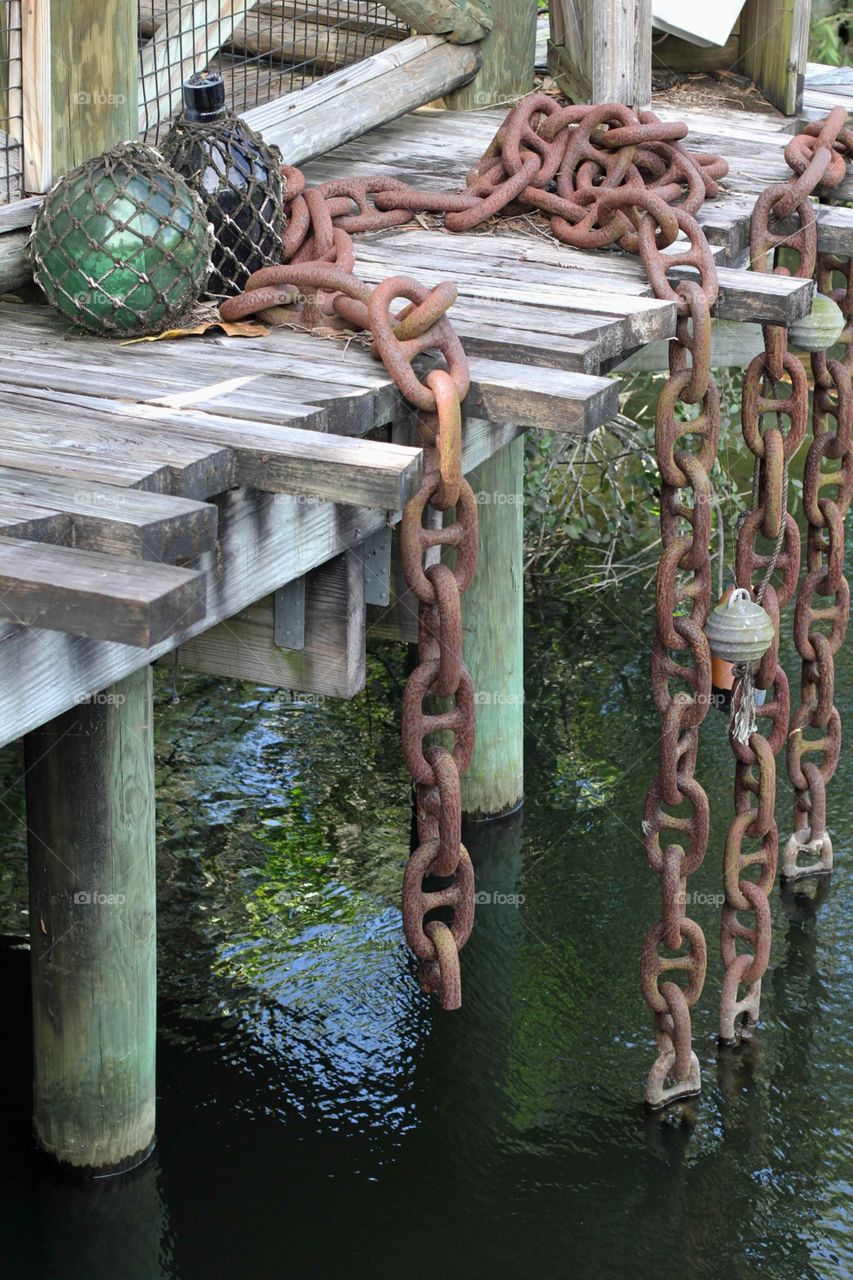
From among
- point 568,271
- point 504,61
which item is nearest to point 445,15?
point 504,61

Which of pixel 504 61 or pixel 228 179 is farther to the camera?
pixel 504 61

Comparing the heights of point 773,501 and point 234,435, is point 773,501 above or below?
below

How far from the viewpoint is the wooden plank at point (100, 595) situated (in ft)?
7.16

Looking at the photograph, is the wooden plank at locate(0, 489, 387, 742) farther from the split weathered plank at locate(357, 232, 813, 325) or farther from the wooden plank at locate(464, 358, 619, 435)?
the split weathered plank at locate(357, 232, 813, 325)

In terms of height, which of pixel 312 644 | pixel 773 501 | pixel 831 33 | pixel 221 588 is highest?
pixel 831 33

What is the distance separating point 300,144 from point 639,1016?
2622 millimetres

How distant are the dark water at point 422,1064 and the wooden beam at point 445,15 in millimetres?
2667

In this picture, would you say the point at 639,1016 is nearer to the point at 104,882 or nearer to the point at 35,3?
the point at 104,882

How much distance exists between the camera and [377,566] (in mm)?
3750

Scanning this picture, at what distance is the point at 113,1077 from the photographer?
4.00m

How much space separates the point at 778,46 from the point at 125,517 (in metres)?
3.91

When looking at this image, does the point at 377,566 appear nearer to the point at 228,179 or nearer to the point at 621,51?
the point at 228,179

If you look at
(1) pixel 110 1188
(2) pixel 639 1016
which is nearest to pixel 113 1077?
(1) pixel 110 1188

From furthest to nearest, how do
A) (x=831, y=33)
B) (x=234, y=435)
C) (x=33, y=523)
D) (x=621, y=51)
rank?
1. (x=831, y=33)
2. (x=621, y=51)
3. (x=234, y=435)
4. (x=33, y=523)
